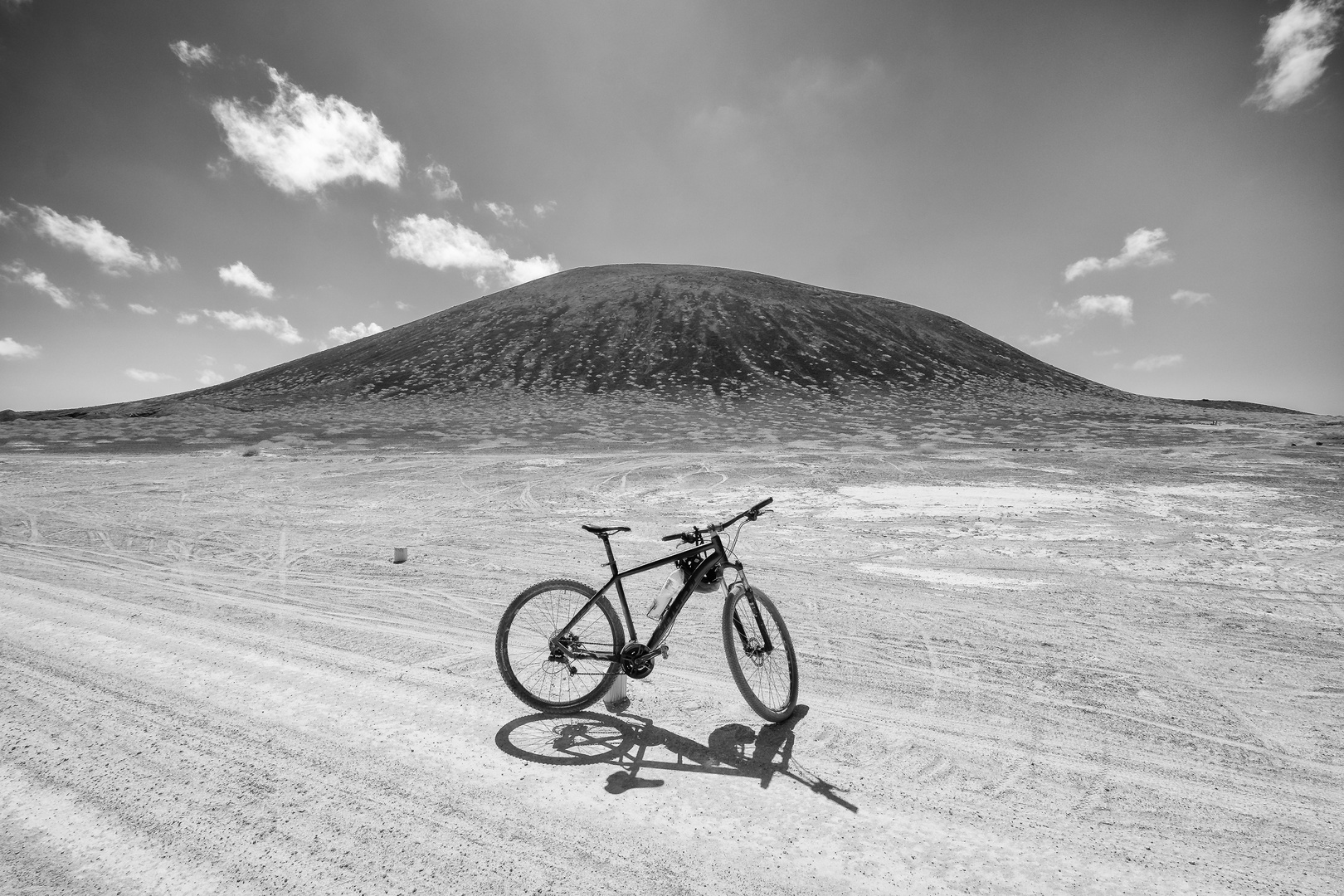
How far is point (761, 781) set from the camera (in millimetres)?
3609

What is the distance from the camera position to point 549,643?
453 centimetres

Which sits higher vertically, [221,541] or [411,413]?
[411,413]

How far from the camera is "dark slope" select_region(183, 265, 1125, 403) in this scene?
216 ft

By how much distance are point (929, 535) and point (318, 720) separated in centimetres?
929

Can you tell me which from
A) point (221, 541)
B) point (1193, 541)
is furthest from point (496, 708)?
point (1193, 541)

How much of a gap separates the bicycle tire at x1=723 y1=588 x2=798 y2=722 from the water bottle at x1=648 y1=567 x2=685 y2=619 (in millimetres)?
385

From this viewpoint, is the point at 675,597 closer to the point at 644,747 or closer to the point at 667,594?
the point at 667,594

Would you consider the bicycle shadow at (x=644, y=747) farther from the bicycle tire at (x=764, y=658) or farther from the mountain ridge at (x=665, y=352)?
the mountain ridge at (x=665, y=352)

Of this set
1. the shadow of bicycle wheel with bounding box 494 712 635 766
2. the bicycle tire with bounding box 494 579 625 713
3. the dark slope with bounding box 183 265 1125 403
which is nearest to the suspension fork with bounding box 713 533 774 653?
the bicycle tire with bounding box 494 579 625 713

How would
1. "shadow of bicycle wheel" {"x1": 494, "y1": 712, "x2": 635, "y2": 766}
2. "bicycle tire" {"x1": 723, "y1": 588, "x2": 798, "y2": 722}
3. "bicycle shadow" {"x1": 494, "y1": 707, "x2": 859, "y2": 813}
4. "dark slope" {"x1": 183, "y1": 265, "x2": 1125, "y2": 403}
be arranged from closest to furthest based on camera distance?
"bicycle shadow" {"x1": 494, "y1": 707, "x2": 859, "y2": 813} → "shadow of bicycle wheel" {"x1": 494, "y1": 712, "x2": 635, "y2": 766} → "bicycle tire" {"x1": 723, "y1": 588, "x2": 798, "y2": 722} → "dark slope" {"x1": 183, "y1": 265, "x2": 1125, "y2": 403}

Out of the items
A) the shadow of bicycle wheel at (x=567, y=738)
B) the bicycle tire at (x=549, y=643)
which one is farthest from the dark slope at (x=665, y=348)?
the shadow of bicycle wheel at (x=567, y=738)

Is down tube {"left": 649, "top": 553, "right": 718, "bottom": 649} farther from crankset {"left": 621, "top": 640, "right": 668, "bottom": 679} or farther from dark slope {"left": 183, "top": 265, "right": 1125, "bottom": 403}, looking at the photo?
dark slope {"left": 183, "top": 265, "right": 1125, "bottom": 403}

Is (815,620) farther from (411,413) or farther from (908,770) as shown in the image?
(411,413)

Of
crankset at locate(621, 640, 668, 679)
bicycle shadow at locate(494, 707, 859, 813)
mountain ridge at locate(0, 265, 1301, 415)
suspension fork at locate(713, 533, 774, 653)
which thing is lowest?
bicycle shadow at locate(494, 707, 859, 813)
